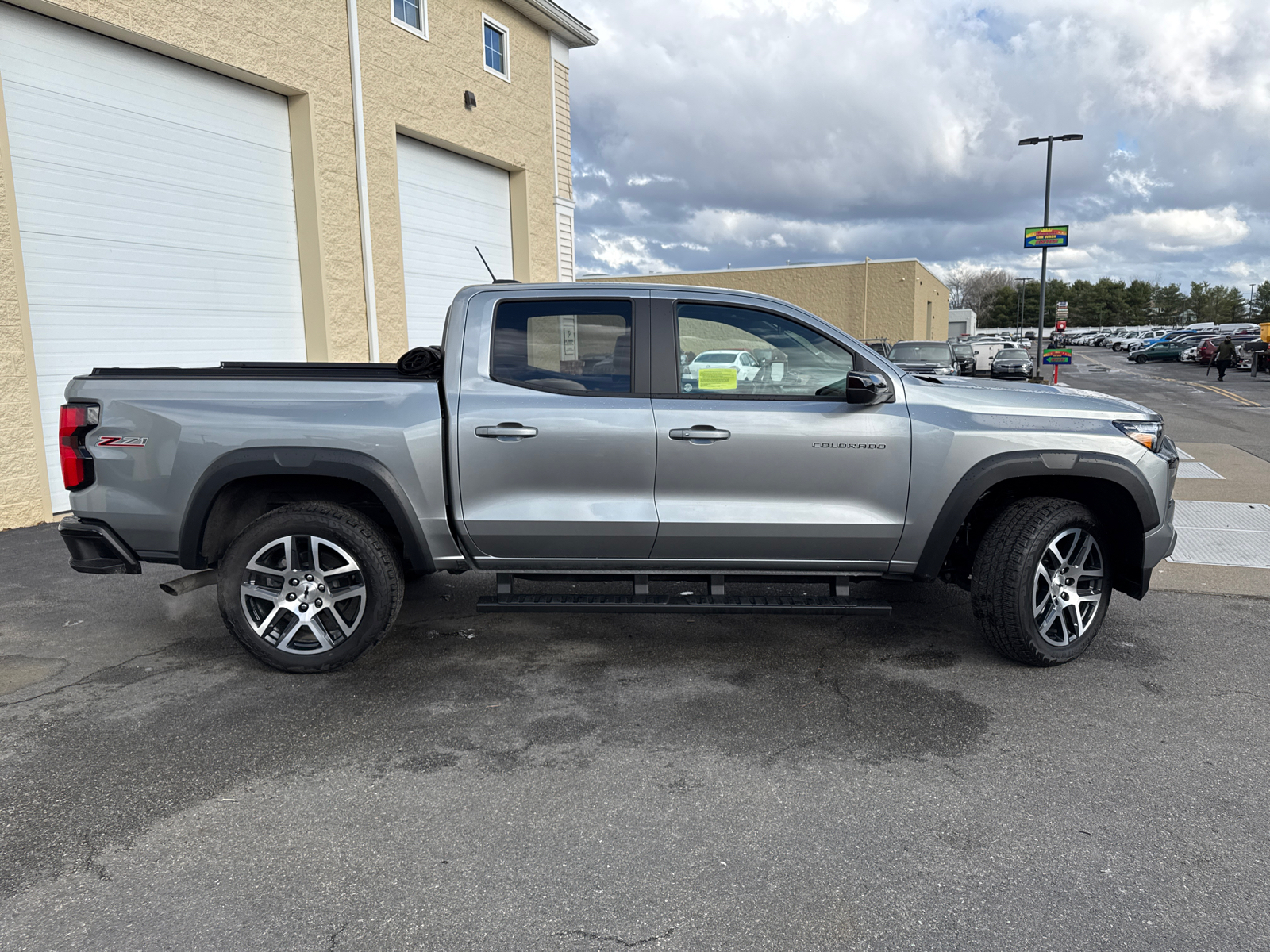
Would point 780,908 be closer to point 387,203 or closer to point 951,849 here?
point 951,849

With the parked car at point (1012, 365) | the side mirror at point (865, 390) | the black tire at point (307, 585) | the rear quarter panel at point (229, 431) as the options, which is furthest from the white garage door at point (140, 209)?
the parked car at point (1012, 365)

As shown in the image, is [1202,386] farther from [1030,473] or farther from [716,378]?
[716,378]

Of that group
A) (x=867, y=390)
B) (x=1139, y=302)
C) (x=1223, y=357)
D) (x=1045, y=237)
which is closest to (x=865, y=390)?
(x=867, y=390)

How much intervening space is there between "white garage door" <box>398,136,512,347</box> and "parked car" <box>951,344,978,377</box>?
17.5 metres

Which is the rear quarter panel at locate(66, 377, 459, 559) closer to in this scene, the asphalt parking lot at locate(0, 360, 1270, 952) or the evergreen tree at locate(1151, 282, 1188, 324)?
the asphalt parking lot at locate(0, 360, 1270, 952)

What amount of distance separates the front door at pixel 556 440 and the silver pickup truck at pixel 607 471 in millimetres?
11

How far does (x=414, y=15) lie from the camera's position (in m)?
12.8

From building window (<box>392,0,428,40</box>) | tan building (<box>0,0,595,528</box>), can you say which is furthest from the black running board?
building window (<box>392,0,428,40</box>)

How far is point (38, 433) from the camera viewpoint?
823 cm

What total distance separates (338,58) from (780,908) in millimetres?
11709

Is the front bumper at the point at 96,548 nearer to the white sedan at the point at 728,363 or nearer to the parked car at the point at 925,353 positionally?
the white sedan at the point at 728,363

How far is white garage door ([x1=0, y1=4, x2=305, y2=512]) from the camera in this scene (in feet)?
27.1

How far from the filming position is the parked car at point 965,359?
99.8 ft

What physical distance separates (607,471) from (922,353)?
2387 cm
